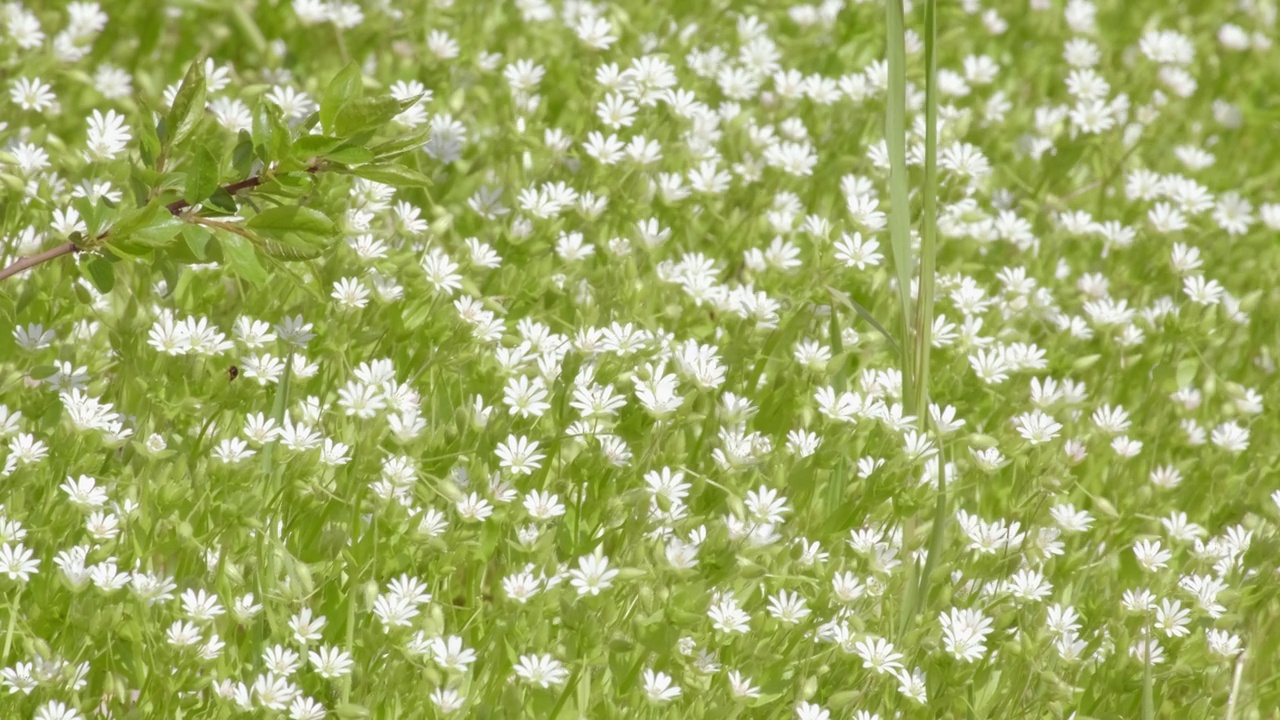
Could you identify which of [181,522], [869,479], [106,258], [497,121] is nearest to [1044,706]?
[869,479]

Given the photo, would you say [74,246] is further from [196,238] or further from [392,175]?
[392,175]

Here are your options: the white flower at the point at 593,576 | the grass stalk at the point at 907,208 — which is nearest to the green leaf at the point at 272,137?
the white flower at the point at 593,576

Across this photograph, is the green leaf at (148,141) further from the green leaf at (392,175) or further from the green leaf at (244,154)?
the green leaf at (392,175)

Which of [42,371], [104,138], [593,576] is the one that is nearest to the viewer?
[593,576]

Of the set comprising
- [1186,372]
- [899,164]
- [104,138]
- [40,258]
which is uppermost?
[104,138]

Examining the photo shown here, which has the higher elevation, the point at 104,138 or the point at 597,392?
the point at 104,138

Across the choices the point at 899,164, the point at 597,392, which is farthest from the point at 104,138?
the point at 899,164

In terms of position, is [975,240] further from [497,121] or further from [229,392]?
[229,392]
